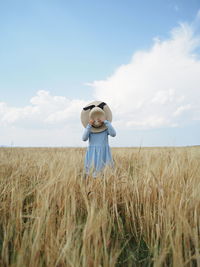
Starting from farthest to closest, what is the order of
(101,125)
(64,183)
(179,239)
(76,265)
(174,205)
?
(101,125) → (64,183) → (174,205) → (179,239) → (76,265)

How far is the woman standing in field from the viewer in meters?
2.87

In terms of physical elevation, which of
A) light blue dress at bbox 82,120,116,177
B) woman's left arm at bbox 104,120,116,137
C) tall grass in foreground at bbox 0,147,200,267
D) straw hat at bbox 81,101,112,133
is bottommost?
tall grass in foreground at bbox 0,147,200,267

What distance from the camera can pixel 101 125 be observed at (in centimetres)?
300

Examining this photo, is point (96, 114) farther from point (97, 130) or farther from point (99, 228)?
point (99, 228)

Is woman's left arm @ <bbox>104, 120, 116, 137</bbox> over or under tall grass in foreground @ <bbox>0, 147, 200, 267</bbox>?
over

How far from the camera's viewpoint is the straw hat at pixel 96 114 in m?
2.88

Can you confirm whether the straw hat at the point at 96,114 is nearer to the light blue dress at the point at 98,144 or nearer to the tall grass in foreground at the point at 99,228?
the light blue dress at the point at 98,144

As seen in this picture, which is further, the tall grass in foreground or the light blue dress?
the light blue dress

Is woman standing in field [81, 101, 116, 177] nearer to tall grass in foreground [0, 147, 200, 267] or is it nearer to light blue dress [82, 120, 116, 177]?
light blue dress [82, 120, 116, 177]

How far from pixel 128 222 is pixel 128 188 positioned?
0.95ft

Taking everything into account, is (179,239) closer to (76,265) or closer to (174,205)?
(174,205)

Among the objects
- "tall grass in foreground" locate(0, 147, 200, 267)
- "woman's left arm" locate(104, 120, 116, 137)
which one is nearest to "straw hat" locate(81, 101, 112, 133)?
"woman's left arm" locate(104, 120, 116, 137)

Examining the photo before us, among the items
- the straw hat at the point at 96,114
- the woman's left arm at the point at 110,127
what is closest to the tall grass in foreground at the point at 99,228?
the woman's left arm at the point at 110,127

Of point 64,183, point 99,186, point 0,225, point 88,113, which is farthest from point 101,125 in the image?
point 0,225
